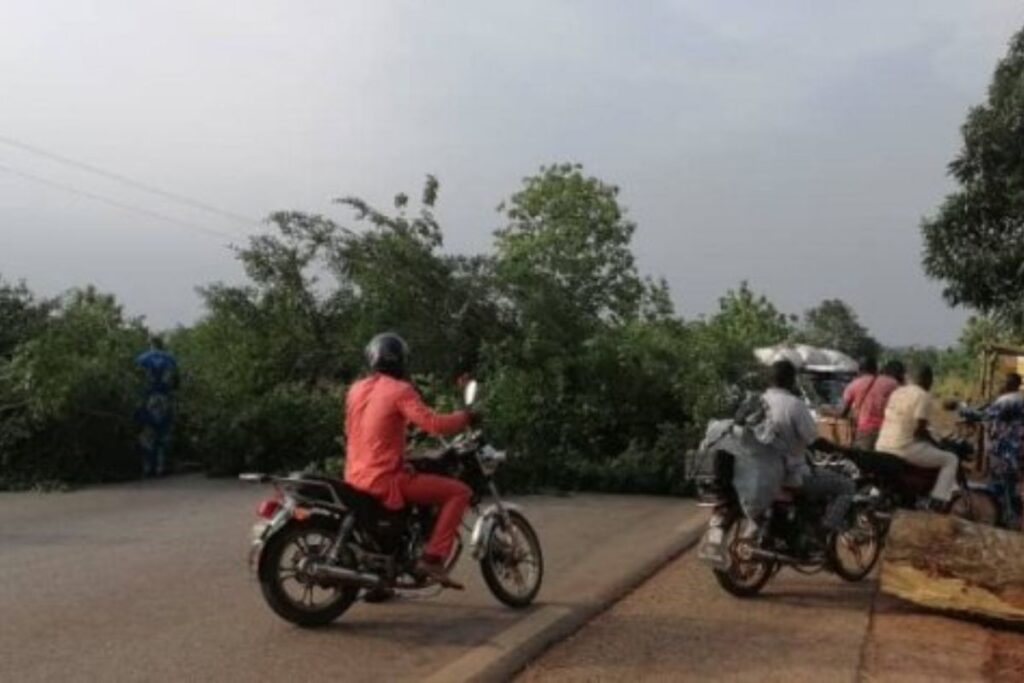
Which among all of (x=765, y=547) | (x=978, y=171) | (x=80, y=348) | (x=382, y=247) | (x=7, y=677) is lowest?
(x=7, y=677)

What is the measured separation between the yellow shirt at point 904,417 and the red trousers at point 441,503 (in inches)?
183

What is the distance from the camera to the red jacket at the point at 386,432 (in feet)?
24.8

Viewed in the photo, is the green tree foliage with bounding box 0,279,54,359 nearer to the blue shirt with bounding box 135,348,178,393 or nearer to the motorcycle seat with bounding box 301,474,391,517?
the blue shirt with bounding box 135,348,178,393

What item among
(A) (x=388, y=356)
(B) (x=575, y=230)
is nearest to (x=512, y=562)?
(A) (x=388, y=356)

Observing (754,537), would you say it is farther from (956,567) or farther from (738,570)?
(956,567)

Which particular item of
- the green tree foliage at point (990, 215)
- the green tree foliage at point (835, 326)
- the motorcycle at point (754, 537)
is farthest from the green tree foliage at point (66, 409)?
the green tree foliage at point (835, 326)

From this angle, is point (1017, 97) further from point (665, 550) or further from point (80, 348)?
point (80, 348)

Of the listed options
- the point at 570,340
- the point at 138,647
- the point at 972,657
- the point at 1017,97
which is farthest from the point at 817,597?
the point at 1017,97

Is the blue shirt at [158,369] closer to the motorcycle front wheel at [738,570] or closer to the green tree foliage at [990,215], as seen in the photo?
the motorcycle front wheel at [738,570]

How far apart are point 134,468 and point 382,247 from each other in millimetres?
4564

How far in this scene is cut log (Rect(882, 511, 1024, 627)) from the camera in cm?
842

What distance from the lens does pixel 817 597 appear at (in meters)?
9.22

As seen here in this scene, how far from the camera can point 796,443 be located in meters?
9.12

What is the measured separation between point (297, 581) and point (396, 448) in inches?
38.4
